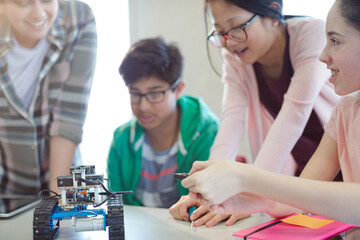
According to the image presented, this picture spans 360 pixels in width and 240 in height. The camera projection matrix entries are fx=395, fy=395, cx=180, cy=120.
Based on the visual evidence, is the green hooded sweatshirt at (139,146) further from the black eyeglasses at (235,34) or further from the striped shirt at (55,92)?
the black eyeglasses at (235,34)

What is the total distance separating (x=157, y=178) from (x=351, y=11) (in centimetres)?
87

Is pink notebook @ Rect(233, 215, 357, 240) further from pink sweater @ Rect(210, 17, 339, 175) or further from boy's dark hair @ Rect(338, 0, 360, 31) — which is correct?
boy's dark hair @ Rect(338, 0, 360, 31)

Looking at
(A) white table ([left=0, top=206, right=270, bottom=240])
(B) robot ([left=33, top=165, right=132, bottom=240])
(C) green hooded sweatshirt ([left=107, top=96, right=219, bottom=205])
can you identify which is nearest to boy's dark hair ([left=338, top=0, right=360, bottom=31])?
(A) white table ([left=0, top=206, right=270, bottom=240])

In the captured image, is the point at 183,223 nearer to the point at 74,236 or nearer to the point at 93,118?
the point at 74,236

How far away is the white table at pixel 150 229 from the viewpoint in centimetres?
84

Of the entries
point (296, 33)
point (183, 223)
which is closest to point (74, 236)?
point (183, 223)

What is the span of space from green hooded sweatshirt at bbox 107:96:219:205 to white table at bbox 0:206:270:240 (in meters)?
0.34

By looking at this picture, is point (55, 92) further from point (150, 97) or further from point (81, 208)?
point (81, 208)

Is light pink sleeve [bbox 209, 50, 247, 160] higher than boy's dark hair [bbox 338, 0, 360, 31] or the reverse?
the reverse

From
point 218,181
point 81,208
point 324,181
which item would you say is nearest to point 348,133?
point 324,181

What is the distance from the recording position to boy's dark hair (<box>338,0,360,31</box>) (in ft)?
2.47

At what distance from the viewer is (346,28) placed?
0.77 m

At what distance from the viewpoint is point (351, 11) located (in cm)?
76

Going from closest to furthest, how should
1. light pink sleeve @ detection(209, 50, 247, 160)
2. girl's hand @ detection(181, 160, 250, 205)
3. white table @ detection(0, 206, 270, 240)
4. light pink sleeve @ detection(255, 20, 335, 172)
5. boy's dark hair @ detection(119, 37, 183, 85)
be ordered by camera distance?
1. girl's hand @ detection(181, 160, 250, 205)
2. white table @ detection(0, 206, 270, 240)
3. light pink sleeve @ detection(255, 20, 335, 172)
4. light pink sleeve @ detection(209, 50, 247, 160)
5. boy's dark hair @ detection(119, 37, 183, 85)
